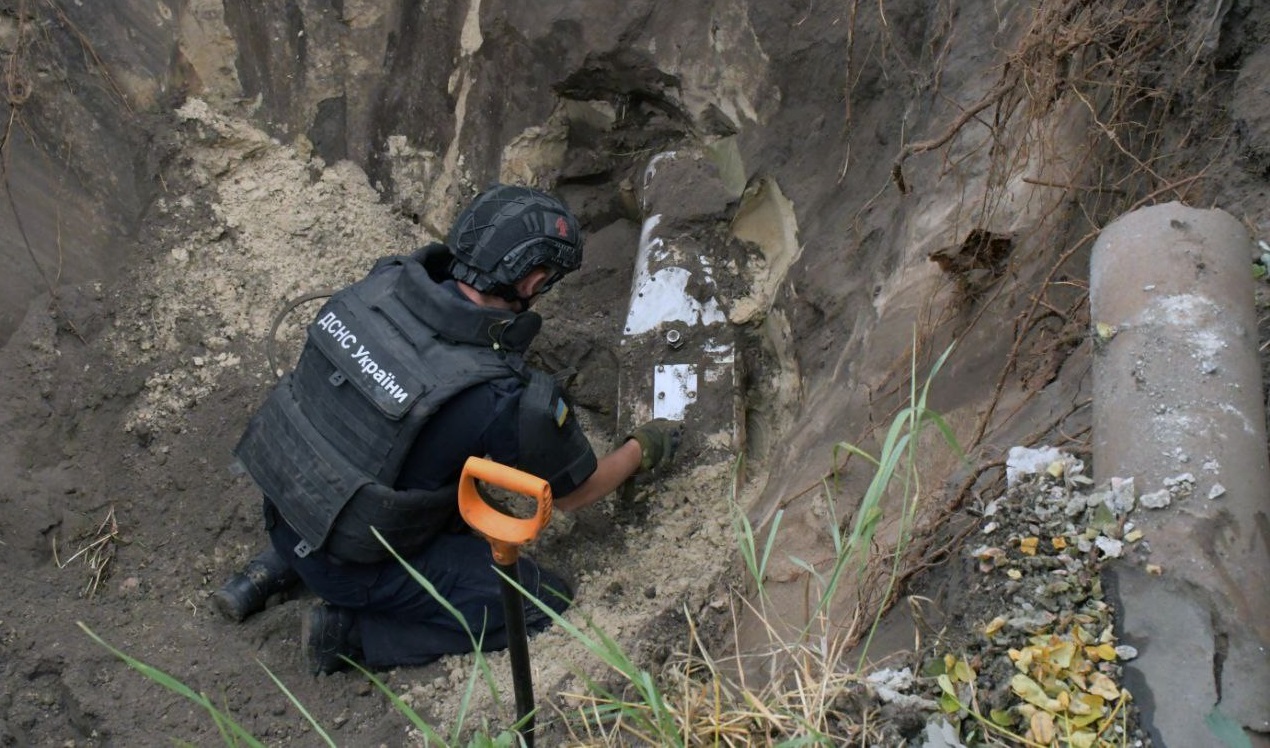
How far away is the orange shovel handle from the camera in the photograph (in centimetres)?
182

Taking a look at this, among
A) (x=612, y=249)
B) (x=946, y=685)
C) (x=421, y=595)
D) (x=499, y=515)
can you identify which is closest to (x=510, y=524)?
(x=499, y=515)

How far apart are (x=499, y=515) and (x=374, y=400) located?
2.92ft

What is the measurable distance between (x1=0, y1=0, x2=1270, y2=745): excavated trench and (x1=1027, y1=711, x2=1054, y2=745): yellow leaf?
0.24m

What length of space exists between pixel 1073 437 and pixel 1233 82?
0.88 m

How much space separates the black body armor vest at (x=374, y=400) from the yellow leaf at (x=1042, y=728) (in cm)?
148

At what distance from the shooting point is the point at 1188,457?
1.67 metres

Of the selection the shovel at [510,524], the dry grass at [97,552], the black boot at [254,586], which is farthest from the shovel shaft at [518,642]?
the dry grass at [97,552]

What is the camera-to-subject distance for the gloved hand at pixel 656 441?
312 centimetres

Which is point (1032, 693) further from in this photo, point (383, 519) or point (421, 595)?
point (421, 595)

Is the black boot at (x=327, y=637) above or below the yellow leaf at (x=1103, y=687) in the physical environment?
below

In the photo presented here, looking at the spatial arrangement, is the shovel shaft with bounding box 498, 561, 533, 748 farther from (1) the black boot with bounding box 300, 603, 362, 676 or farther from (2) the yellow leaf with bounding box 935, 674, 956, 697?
(1) the black boot with bounding box 300, 603, 362, 676

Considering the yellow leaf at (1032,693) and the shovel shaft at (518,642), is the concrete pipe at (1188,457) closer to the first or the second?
the yellow leaf at (1032,693)

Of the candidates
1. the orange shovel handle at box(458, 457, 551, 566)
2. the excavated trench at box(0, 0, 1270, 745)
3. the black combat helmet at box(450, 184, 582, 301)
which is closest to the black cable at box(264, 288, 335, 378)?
the excavated trench at box(0, 0, 1270, 745)

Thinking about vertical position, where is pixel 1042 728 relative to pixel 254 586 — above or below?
above
